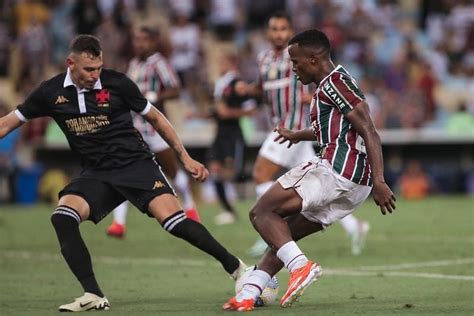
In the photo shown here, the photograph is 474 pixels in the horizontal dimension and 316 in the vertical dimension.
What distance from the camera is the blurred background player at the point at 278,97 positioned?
13.3 meters

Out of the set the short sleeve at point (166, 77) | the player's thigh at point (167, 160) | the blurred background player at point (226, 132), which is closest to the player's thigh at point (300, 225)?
the player's thigh at point (167, 160)

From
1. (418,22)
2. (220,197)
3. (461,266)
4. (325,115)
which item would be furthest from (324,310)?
(418,22)

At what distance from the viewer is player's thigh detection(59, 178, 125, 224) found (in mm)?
9250

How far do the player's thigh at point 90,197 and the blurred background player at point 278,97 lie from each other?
4073mm

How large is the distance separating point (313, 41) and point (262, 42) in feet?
65.4

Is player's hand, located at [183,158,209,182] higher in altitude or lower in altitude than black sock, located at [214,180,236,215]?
higher

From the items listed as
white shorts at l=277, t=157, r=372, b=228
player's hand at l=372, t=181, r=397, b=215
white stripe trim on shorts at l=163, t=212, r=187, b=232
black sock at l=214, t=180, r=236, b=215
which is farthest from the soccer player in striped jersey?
black sock at l=214, t=180, r=236, b=215

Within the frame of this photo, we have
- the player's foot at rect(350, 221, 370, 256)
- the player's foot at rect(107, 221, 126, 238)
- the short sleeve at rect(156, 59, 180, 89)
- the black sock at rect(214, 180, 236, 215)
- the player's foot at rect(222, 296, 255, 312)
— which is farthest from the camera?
the black sock at rect(214, 180, 236, 215)

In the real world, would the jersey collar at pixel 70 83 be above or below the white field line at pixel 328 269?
above

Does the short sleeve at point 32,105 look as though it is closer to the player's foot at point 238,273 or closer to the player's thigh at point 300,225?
the player's foot at point 238,273

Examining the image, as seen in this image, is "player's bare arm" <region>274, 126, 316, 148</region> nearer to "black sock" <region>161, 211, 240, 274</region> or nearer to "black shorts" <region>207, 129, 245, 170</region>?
"black sock" <region>161, 211, 240, 274</region>

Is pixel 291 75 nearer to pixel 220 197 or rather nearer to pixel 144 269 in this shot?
pixel 144 269

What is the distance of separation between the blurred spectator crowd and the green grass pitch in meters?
7.58

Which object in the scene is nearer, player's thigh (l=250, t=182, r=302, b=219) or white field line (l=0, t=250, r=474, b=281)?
player's thigh (l=250, t=182, r=302, b=219)
